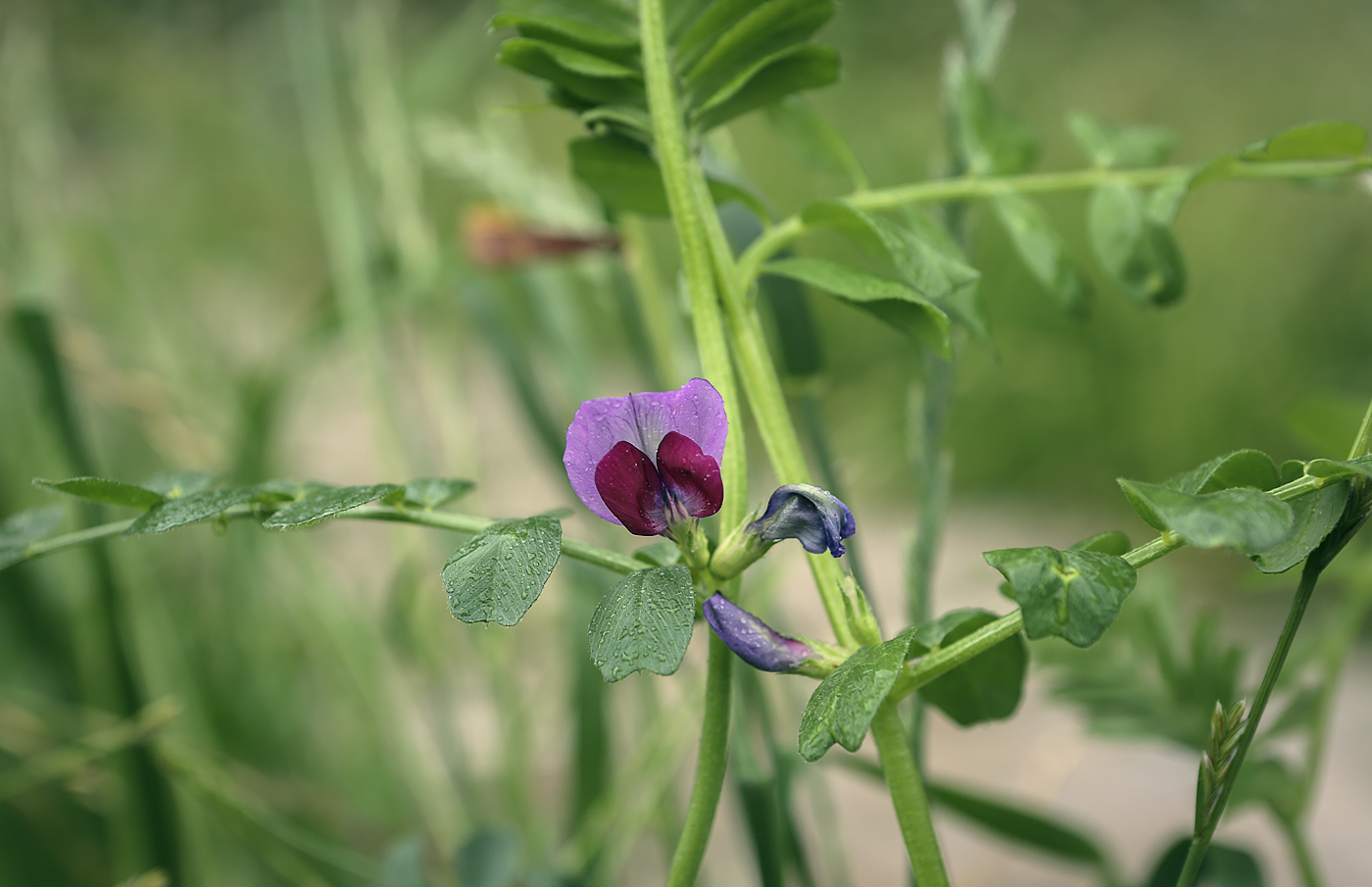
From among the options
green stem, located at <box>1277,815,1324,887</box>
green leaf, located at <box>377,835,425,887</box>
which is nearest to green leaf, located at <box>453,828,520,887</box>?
green leaf, located at <box>377,835,425,887</box>

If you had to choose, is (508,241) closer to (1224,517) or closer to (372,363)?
(372,363)

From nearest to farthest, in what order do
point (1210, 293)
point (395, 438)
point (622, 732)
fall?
1. point (395, 438)
2. point (622, 732)
3. point (1210, 293)

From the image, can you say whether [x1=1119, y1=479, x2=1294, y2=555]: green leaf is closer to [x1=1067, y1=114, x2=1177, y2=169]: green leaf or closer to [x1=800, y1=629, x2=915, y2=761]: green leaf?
[x1=800, y1=629, x2=915, y2=761]: green leaf

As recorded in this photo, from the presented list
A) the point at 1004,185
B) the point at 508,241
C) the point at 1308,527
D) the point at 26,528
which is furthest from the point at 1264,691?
the point at 508,241

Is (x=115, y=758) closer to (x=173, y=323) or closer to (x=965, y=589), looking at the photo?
(x=173, y=323)

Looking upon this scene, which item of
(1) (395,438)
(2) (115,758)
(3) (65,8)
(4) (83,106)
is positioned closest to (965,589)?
(1) (395,438)

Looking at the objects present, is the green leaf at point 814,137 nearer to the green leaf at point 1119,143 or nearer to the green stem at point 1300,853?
the green leaf at point 1119,143
